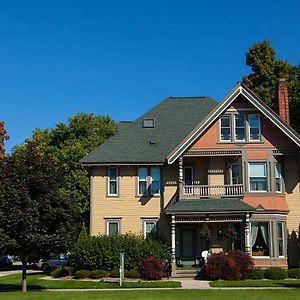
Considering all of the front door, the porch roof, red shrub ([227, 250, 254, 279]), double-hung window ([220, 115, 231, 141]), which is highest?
double-hung window ([220, 115, 231, 141])

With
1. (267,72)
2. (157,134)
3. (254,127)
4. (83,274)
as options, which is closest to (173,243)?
(83,274)

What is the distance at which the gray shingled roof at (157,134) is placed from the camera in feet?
116

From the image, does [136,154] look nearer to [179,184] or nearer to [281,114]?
[179,184]

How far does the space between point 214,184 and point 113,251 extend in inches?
303

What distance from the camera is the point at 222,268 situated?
96.0ft

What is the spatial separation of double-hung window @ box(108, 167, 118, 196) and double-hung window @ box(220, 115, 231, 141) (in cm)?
720

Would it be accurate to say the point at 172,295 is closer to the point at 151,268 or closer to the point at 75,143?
the point at 151,268

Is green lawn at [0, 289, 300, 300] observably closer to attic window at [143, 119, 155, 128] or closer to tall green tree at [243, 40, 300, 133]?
attic window at [143, 119, 155, 128]

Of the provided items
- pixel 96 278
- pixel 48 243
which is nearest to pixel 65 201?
pixel 48 243

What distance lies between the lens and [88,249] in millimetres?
32625

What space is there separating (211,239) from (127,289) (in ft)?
32.9

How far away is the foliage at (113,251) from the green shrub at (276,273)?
592cm

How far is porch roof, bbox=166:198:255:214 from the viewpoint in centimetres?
3181

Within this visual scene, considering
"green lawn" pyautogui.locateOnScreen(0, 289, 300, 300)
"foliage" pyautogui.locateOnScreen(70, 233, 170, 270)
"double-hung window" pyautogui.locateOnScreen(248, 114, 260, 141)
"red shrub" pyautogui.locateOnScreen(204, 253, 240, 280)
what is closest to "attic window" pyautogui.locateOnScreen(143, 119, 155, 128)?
"double-hung window" pyautogui.locateOnScreen(248, 114, 260, 141)
